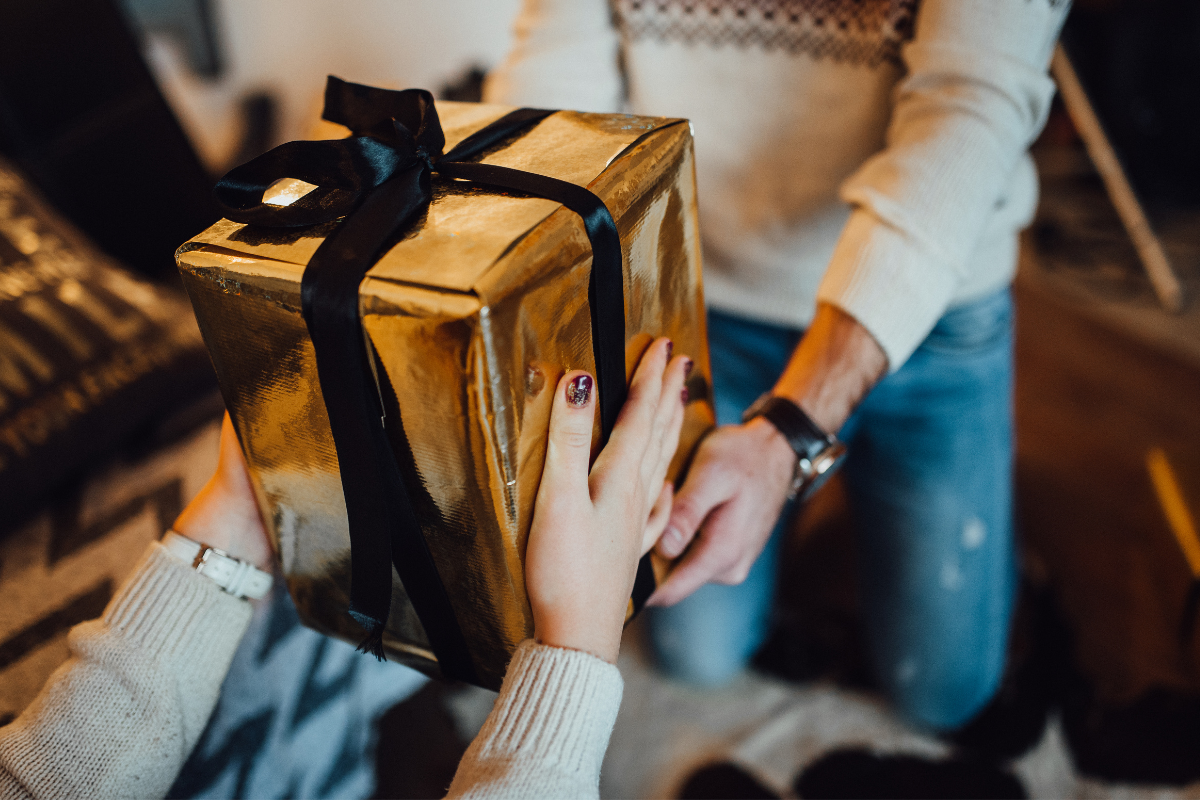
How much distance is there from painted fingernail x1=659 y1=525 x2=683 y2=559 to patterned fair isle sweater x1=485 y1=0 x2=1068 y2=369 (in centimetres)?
23

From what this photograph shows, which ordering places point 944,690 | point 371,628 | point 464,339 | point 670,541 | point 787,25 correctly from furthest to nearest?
point 944,690 → point 787,25 → point 670,541 → point 371,628 → point 464,339

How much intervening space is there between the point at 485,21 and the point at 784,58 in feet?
4.14

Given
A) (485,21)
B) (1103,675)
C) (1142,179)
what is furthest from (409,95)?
(1142,179)

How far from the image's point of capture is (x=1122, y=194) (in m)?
1.86

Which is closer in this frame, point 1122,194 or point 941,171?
point 941,171

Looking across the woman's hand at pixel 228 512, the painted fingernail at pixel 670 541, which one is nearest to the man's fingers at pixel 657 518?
the painted fingernail at pixel 670 541

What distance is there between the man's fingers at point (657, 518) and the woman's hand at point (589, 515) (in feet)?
0.10

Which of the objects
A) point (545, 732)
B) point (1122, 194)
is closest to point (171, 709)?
point (545, 732)

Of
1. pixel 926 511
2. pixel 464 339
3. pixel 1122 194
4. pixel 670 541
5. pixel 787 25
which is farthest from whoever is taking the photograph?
pixel 1122 194

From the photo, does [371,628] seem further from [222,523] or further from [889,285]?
[889,285]

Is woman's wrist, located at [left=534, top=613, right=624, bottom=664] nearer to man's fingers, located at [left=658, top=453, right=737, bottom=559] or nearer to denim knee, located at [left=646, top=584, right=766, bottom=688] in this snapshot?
man's fingers, located at [left=658, top=453, right=737, bottom=559]

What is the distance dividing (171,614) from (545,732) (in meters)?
0.28

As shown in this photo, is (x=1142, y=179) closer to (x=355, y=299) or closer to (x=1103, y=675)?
(x=1103, y=675)

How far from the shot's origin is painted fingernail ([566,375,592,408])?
417mm
